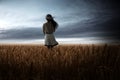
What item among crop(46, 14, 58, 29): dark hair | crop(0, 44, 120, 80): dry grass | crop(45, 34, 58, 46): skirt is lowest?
crop(0, 44, 120, 80): dry grass

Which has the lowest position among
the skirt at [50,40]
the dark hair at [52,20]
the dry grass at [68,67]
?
the dry grass at [68,67]

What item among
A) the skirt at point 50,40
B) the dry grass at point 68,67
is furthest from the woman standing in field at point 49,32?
the dry grass at point 68,67

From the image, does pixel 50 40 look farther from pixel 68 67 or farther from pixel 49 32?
pixel 68 67

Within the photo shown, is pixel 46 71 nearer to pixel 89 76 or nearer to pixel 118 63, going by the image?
pixel 89 76

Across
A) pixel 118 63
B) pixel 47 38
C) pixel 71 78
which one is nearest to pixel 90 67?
pixel 118 63

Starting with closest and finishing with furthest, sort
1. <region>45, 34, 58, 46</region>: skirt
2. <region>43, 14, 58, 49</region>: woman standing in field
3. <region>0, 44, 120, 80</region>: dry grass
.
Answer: <region>0, 44, 120, 80</region>: dry grass, <region>43, 14, 58, 49</region>: woman standing in field, <region>45, 34, 58, 46</region>: skirt

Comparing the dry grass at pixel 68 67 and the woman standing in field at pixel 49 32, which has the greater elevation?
the woman standing in field at pixel 49 32

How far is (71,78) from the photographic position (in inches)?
83.0

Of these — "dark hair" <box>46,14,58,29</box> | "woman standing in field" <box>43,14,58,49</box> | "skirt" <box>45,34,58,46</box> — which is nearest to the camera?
"dark hair" <box>46,14,58,29</box>

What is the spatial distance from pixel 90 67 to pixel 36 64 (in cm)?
43

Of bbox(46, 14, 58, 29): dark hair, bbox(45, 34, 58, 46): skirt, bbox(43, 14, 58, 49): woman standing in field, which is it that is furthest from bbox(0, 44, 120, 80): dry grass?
bbox(45, 34, 58, 46): skirt

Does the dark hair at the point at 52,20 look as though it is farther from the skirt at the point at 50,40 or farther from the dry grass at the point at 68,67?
the dry grass at the point at 68,67

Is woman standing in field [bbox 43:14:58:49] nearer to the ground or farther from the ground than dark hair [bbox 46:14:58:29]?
nearer to the ground

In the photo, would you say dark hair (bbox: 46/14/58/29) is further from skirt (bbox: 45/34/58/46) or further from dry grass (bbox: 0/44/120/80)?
dry grass (bbox: 0/44/120/80)
